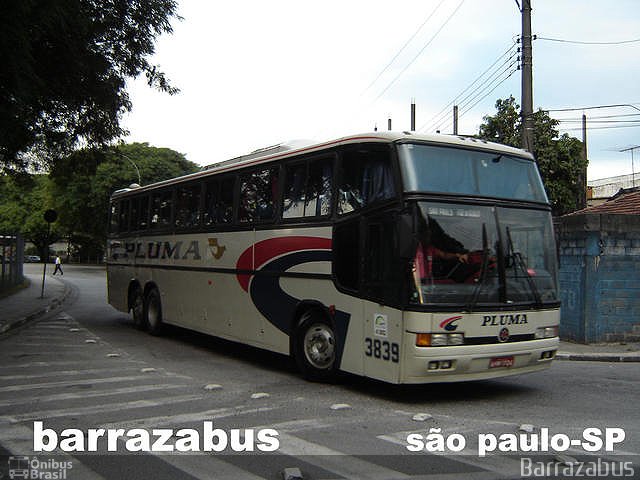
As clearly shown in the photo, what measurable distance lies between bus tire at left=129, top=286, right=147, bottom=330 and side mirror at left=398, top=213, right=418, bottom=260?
30.5ft

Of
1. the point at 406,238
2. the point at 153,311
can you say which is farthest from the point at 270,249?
the point at 153,311

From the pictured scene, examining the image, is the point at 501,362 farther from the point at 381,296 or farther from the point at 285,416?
the point at 285,416

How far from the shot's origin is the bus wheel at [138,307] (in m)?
14.6

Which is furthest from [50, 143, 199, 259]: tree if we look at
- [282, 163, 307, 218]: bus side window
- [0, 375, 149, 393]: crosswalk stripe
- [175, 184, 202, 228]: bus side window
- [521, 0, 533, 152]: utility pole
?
[282, 163, 307, 218]: bus side window

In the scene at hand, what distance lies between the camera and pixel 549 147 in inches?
992

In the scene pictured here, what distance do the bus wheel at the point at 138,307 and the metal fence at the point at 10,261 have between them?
10673 mm

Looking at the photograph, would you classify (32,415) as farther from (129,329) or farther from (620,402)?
(129,329)

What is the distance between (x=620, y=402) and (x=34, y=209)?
73793 mm

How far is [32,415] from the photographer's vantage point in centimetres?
666

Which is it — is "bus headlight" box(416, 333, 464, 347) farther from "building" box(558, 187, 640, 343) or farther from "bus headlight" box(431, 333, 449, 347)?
"building" box(558, 187, 640, 343)

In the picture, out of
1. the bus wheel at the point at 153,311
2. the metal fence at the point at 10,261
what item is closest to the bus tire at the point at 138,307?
the bus wheel at the point at 153,311

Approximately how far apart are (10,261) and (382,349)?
22.7 m

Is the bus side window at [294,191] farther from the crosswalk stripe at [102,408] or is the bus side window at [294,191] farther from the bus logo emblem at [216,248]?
the crosswalk stripe at [102,408]

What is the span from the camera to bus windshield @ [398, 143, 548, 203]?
7.29 meters
